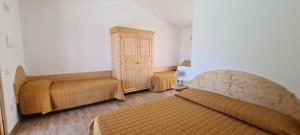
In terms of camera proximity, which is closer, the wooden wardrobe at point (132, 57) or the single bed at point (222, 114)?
the single bed at point (222, 114)

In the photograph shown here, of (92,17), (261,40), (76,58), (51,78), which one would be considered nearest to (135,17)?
(92,17)

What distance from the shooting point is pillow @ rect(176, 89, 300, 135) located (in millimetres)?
1177

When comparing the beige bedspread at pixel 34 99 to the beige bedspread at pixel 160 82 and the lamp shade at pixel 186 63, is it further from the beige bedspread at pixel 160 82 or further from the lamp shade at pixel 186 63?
the lamp shade at pixel 186 63

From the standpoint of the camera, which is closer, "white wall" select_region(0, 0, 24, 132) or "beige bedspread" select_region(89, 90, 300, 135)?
"beige bedspread" select_region(89, 90, 300, 135)

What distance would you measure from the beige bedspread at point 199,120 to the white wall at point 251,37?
0.43 meters

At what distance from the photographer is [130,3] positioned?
13.3 feet

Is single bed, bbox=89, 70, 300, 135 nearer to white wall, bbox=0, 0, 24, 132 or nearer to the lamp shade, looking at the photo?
white wall, bbox=0, 0, 24, 132

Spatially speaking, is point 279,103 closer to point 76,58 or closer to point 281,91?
point 281,91

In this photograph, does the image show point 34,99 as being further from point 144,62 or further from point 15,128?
point 144,62

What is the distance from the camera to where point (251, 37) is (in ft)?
5.36

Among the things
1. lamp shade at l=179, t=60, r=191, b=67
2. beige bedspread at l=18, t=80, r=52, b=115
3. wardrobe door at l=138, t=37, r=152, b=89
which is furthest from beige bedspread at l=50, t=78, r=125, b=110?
lamp shade at l=179, t=60, r=191, b=67

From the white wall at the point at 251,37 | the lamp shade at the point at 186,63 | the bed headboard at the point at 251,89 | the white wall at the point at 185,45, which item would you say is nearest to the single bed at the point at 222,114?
the bed headboard at the point at 251,89

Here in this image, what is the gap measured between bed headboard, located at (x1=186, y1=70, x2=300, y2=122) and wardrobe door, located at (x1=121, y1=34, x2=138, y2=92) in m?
2.04

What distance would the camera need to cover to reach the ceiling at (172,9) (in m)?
3.60
